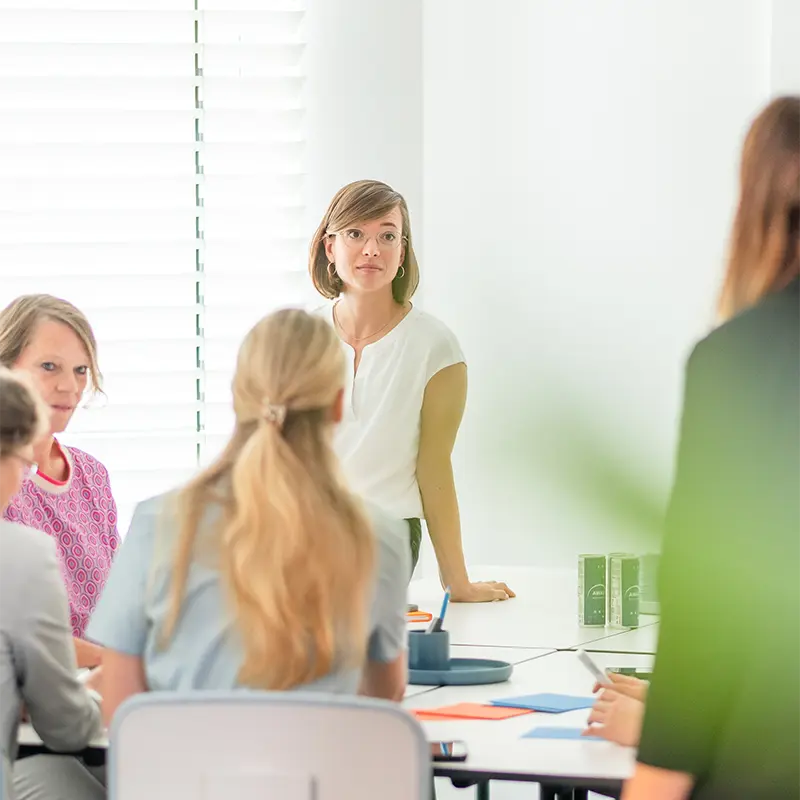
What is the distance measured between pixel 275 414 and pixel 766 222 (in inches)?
35.9

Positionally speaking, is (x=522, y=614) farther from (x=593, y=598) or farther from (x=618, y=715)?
(x=618, y=715)

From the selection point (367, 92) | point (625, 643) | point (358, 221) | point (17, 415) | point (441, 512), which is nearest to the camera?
point (17, 415)

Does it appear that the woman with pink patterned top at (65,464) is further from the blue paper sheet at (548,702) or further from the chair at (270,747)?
the chair at (270,747)

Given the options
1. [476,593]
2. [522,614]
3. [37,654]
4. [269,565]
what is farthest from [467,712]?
[476,593]

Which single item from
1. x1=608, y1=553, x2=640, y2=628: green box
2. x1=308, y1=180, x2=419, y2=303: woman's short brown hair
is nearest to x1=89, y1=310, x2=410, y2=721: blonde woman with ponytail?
x1=608, y1=553, x2=640, y2=628: green box

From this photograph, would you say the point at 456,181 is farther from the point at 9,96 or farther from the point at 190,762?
the point at 9,96

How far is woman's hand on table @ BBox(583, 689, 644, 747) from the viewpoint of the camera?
5.12 ft

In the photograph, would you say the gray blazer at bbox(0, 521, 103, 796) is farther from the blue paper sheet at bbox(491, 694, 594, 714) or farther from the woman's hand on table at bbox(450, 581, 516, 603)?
the woman's hand on table at bbox(450, 581, 516, 603)

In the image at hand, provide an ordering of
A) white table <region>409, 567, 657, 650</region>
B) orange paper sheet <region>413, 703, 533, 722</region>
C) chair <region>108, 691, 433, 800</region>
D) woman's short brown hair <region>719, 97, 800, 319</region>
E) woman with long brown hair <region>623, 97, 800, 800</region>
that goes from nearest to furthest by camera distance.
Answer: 1. woman with long brown hair <region>623, 97, 800, 800</region>
2. woman's short brown hair <region>719, 97, 800, 319</region>
3. chair <region>108, 691, 433, 800</region>
4. orange paper sheet <region>413, 703, 533, 722</region>
5. white table <region>409, 567, 657, 650</region>

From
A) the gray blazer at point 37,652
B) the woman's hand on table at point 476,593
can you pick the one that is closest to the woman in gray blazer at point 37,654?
the gray blazer at point 37,652

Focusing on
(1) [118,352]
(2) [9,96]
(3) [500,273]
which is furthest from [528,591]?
(3) [500,273]

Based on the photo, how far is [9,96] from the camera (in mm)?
3703

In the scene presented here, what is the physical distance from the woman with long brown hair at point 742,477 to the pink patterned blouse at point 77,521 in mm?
1828

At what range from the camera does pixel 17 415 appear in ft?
5.82
